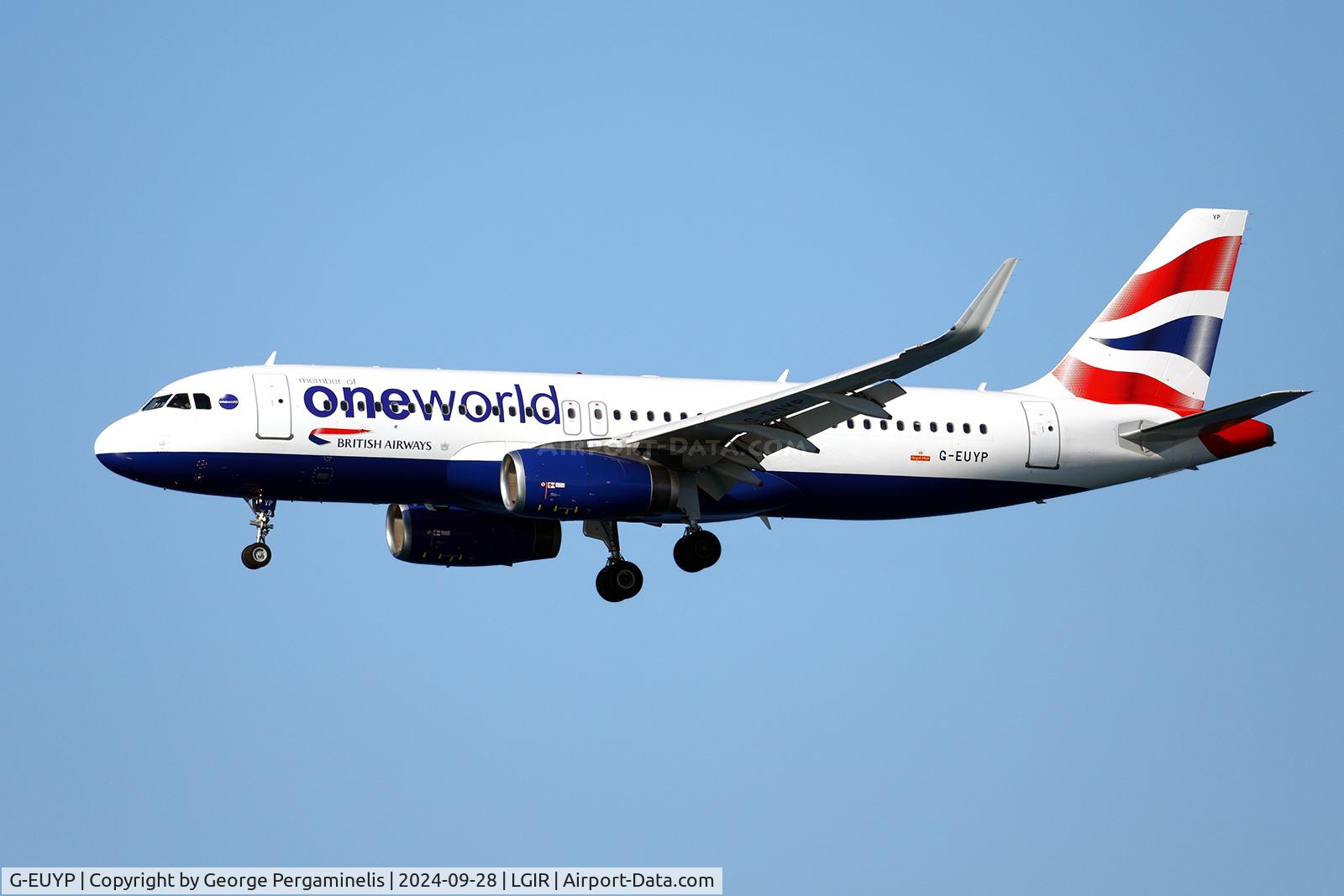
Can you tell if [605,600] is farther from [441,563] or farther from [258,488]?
[258,488]

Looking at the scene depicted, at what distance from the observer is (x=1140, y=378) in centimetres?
4647

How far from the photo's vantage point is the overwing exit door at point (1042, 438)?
146 ft

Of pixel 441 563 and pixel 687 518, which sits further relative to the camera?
pixel 441 563

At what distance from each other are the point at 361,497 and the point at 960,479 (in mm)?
13627

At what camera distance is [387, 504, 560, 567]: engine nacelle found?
4438 centimetres

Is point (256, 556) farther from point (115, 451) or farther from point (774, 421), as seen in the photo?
point (774, 421)

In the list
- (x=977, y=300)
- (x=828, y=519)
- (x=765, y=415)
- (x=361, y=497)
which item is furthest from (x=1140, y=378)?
(x=361, y=497)

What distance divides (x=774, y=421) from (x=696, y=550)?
4.45 meters

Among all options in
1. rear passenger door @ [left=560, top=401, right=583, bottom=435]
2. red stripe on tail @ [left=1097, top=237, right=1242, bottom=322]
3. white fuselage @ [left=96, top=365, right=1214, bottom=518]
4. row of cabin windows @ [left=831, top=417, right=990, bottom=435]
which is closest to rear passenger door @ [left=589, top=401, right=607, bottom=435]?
white fuselage @ [left=96, top=365, right=1214, bottom=518]

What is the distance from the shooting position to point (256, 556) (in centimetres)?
4012

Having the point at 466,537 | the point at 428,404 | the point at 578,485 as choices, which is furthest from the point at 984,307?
the point at 466,537

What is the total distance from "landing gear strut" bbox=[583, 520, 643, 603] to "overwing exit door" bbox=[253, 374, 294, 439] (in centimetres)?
769

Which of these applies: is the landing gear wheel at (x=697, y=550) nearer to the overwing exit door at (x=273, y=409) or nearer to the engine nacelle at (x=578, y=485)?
the engine nacelle at (x=578, y=485)

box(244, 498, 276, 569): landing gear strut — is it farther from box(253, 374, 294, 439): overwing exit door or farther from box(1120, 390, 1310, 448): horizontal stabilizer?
box(1120, 390, 1310, 448): horizontal stabilizer
